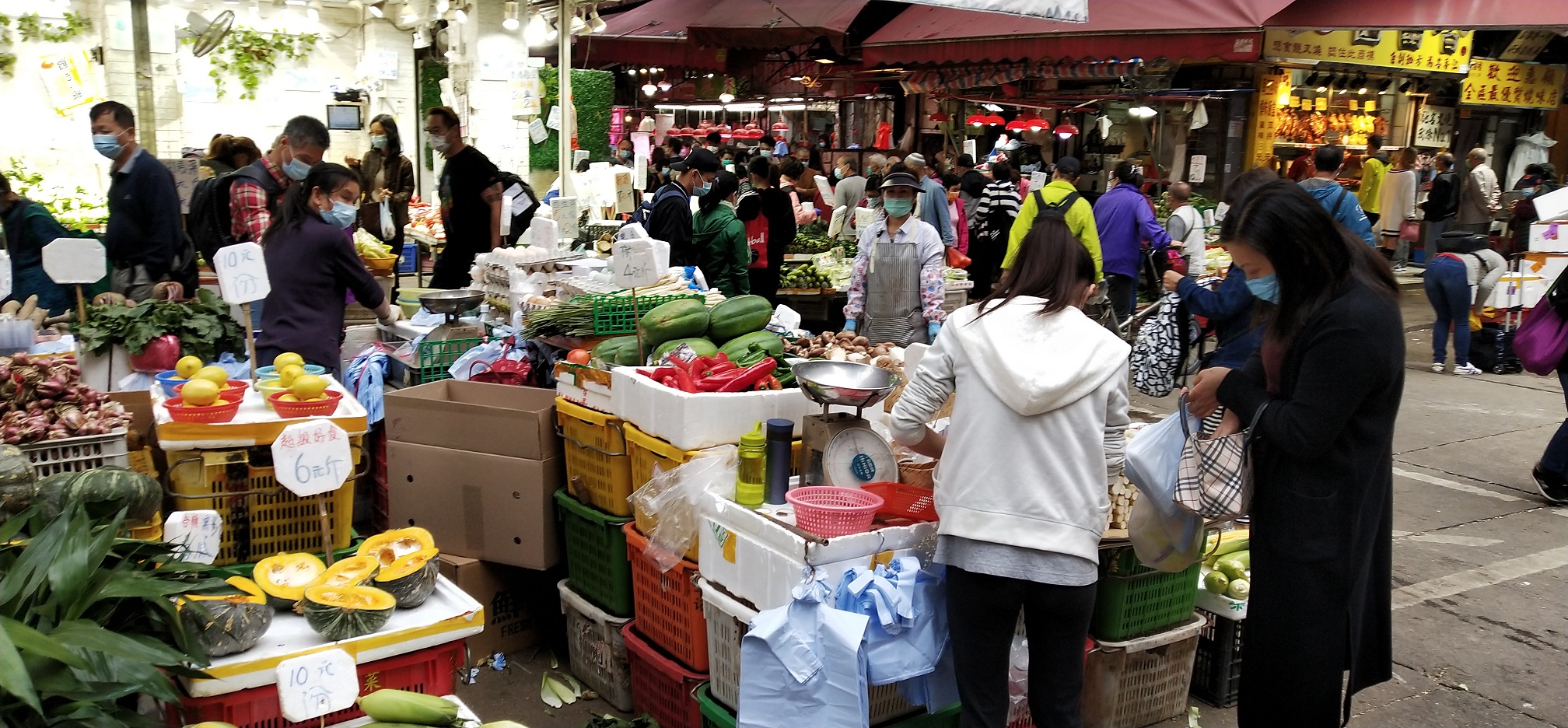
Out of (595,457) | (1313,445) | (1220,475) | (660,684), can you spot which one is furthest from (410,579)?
(1313,445)

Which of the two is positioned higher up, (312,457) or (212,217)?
(212,217)

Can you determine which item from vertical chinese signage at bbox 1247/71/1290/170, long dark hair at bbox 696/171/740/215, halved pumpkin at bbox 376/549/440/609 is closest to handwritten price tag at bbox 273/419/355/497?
halved pumpkin at bbox 376/549/440/609

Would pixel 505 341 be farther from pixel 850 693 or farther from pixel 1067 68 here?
pixel 1067 68

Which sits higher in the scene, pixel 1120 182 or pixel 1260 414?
pixel 1120 182

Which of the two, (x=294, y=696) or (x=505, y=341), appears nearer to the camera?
(x=294, y=696)

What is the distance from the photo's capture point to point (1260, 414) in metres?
2.89

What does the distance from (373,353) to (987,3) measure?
3.56 metres

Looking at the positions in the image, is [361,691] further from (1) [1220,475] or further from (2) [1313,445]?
(2) [1313,445]

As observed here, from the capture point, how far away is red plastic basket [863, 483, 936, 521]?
3.59 m

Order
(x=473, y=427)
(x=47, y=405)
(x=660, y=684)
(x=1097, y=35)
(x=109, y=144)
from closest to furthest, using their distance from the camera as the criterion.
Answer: (x=47, y=405) → (x=660, y=684) → (x=473, y=427) → (x=109, y=144) → (x=1097, y=35)

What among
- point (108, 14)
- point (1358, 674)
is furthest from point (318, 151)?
point (108, 14)

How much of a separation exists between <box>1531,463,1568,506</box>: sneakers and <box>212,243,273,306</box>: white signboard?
24.0ft

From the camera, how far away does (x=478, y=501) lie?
14.9 ft

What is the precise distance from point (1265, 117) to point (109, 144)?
47.3 feet
